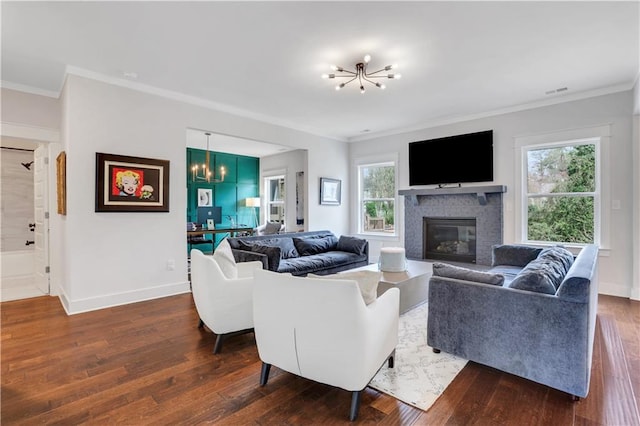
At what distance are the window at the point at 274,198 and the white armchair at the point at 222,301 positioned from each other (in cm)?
593

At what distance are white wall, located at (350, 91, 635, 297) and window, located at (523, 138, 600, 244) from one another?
0.59 feet

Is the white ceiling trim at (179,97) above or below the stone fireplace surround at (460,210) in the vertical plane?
above

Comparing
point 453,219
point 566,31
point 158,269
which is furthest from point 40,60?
point 453,219

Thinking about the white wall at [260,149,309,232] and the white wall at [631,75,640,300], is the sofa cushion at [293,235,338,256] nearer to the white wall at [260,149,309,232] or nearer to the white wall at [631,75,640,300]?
the white wall at [260,149,309,232]

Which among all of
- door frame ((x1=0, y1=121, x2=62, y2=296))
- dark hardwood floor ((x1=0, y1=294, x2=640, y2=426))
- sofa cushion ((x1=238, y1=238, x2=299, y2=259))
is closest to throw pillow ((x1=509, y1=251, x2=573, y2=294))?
dark hardwood floor ((x1=0, y1=294, x2=640, y2=426))

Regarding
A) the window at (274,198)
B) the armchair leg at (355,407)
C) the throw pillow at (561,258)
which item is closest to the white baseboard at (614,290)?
the throw pillow at (561,258)

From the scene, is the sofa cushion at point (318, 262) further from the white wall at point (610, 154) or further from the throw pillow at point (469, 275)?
the white wall at point (610, 154)

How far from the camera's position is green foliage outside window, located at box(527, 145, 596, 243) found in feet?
14.4

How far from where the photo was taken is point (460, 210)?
5.43 metres

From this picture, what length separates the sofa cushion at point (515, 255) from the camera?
12.8 feet

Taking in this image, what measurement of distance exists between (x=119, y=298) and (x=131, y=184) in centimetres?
142

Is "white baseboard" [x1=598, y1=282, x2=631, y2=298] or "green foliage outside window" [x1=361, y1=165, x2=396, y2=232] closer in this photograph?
"white baseboard" [x1=598, y1=282, x2=631, y2=298]

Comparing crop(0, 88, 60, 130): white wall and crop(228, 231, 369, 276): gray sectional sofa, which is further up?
crop(0, 88, 60, 130): white wall

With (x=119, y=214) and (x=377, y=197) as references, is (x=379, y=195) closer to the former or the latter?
(x=377, y=197)
